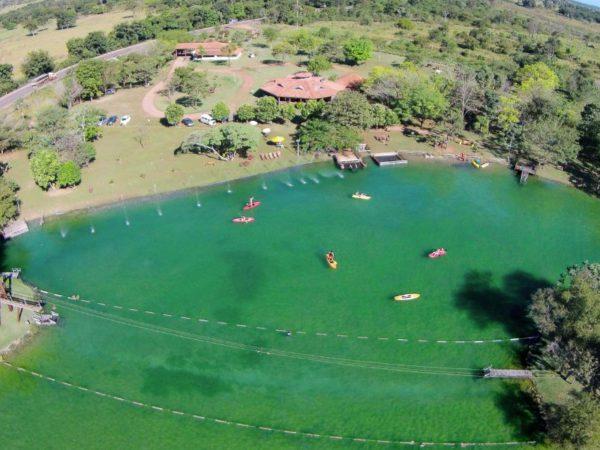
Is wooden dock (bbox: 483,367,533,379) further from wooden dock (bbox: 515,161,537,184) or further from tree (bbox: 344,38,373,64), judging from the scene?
tree (bbox: 344,38,373,64)

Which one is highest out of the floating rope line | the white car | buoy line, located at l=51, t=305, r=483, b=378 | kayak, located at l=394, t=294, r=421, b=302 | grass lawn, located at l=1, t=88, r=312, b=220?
the white car

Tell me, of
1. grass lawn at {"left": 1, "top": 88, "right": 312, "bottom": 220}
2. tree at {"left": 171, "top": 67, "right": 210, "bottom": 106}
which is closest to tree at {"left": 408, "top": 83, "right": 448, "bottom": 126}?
grass lawn at {"left": 1, "top": 88, "right": 312, "bottom": 220}

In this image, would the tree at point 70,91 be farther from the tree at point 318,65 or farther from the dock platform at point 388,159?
the dock platform at point 388,159

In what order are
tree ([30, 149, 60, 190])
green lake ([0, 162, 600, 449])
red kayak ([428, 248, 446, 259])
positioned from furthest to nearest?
tree ([30, 149, 60, 190])
red kayak ([428, 248, 446, 259])
green lake ([0, 162, 600, 449])

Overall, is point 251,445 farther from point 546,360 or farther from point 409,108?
point 409,108

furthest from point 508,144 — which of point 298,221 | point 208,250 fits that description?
point 208,250

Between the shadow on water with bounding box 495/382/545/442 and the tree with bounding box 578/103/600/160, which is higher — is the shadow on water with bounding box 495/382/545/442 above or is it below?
below

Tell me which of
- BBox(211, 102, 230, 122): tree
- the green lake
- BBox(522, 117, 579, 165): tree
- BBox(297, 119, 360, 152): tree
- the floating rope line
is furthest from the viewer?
BBox(211, 102, 230, 122): tree
